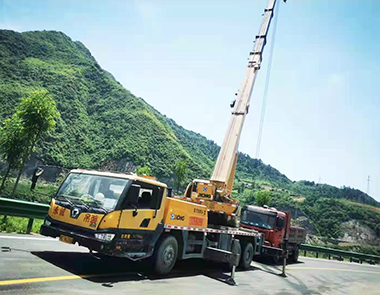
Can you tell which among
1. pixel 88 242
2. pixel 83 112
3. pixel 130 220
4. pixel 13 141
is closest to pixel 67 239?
pixel 88 242

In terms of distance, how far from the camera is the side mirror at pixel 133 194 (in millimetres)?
6388

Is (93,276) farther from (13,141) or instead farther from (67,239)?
(13,141)

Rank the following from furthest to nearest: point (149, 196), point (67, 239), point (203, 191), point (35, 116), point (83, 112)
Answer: point (83, 112) < point (35, 116) < point (203, 191) < point (149, 196) < point (67, 239)

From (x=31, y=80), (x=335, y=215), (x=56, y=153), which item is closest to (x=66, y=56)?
(x=31, y=80)

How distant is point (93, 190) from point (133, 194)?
0.94m

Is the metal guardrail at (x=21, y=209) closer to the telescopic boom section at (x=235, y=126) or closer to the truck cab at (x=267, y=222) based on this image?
the telescopic boom section at (x=235, y=126)

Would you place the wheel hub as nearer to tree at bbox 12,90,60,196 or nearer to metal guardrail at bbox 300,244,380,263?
tree at bbox 12,90,60,196

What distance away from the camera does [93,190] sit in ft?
21.8

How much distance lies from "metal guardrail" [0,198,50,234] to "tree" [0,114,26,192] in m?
11.3

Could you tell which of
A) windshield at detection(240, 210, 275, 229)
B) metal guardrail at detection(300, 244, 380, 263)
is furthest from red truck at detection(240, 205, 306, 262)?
metal guardrail at detection(300, 244, 380, 263)

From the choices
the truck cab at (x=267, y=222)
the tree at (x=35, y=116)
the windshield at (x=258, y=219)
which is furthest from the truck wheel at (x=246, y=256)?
the tree at (x=35, y=116)

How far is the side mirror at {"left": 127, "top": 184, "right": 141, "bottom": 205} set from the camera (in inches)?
252

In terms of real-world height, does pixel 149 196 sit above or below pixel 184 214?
above

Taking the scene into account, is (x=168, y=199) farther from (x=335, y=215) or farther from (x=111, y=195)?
(x=335, y=215)
